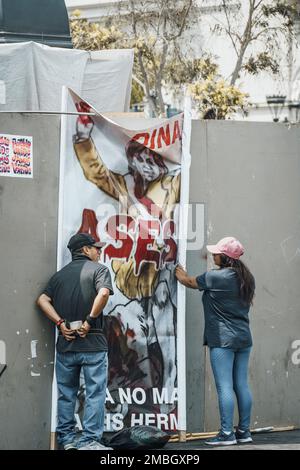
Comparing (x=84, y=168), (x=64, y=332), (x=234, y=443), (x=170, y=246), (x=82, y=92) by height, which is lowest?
(x=234, y=443)

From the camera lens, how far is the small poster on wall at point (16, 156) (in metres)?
8.86

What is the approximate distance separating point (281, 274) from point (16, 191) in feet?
9.05

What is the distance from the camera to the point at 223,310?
931 centimetres

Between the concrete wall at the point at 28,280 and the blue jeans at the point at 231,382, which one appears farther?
the blue jeans at the point at 231,382

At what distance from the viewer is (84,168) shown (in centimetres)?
920

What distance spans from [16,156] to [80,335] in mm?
1548

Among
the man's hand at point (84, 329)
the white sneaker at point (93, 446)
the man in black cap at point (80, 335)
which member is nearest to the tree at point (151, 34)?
the man in black cap at point (80, 335)

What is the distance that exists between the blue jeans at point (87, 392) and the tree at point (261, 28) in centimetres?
1726

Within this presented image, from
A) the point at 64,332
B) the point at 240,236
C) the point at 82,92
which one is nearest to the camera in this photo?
the point at 64,332

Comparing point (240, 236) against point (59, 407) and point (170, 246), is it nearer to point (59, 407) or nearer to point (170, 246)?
point (170, 246)

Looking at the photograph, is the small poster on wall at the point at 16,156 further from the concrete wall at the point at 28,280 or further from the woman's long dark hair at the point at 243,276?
the woman's long dark hair at the point at 243,276

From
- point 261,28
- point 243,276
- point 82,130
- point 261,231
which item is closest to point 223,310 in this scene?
point 243,276

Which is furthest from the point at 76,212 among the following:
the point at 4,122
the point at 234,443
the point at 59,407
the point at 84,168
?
the point at 234,443

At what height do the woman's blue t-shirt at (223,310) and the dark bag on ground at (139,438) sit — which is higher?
the woman's blue t-shirt at (223,310)
